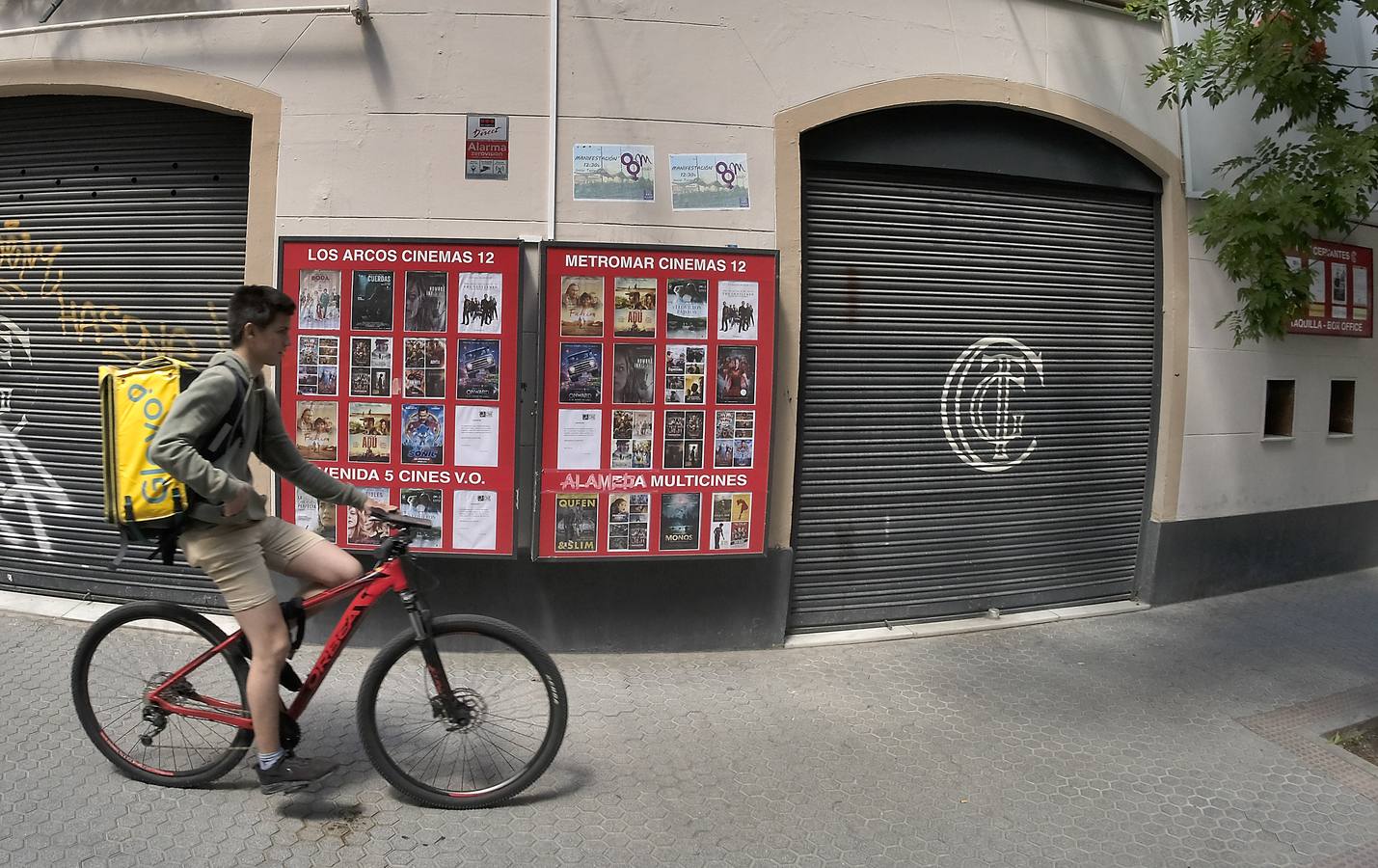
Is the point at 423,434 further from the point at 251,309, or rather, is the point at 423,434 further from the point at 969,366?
the point at 969,366

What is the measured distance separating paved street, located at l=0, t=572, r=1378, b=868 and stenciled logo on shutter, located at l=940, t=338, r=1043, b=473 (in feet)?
4.53

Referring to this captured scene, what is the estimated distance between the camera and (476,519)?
16.4 ft

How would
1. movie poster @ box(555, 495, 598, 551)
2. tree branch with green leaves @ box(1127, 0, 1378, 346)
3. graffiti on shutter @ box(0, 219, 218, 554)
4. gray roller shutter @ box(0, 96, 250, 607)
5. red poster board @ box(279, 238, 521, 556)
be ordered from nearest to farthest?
1. tree branch with green leaves @ box(1127, 0, 1378, 346)
2. red poster board @ box(279, 238, 521, 556)
3. movie poster @ box(555, 495, 598, 551)
4. gray roller shutter @ box(0, 96, 250, 607)
5. graffiti on shutter @ box(0, 219, 218, 554)

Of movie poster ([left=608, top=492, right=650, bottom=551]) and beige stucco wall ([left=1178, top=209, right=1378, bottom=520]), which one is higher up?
beige stucco wall ([left=1178, top=209, right=1378, bottom=520])

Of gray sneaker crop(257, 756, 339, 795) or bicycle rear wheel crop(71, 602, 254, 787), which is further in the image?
bicycle rear wheel crop(71, 602, 254, 787)

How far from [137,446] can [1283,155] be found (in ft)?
18.6

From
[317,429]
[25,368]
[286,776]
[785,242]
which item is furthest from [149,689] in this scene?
[785,242]

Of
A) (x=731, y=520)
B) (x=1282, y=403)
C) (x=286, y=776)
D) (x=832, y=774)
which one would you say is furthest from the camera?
(x=1282, y=403)

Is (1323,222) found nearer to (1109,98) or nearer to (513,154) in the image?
Answer: (1109,98)

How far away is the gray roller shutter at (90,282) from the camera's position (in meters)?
5.42

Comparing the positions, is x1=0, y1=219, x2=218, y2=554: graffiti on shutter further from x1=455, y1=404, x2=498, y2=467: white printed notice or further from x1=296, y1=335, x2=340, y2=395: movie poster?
x1=455, y1=404, x2=498, y2=467: white printed notice

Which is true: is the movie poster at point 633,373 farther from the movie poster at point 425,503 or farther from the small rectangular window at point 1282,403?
the small rectangular window at point 1282,403

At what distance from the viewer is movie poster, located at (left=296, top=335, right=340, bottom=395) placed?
4945 millimetres

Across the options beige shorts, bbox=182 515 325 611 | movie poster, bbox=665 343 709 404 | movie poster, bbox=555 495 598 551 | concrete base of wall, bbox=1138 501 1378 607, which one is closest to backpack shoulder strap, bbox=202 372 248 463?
beige shorts, bbox=182 515 325 611
